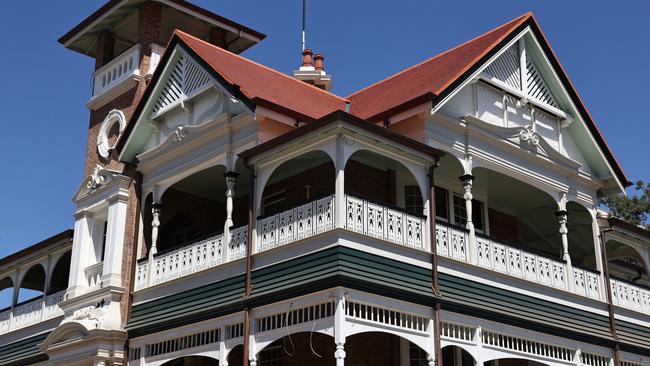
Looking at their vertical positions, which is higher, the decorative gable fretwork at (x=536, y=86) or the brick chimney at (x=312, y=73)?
the brick chimney at (x=312, y=73)

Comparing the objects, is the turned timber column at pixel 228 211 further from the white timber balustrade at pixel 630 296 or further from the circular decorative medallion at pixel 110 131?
the white timber balustrade at pixel 630 296

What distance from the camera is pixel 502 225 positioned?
2378 centimetres

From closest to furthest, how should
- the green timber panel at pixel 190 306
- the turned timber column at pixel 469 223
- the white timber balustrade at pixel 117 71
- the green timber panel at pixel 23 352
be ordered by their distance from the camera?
1. the green timber panel at pixel 190 306
2. the turned timber column at pixel 469 223
3. the white timber balustrade at pixel 117 71
4. the green timber panel at pixel 23 352

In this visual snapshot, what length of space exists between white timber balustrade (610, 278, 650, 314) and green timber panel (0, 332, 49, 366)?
1445cm

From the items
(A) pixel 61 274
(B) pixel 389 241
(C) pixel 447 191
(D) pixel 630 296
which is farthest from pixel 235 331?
(A) pixel 61 274

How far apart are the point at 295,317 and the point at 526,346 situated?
17.6 feet

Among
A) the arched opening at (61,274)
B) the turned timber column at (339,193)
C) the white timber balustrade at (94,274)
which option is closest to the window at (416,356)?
the turned timber column at (339,193)

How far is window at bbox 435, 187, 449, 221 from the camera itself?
21141 millimetres

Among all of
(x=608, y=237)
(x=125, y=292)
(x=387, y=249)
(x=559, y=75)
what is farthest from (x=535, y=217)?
(x=125, y=292)

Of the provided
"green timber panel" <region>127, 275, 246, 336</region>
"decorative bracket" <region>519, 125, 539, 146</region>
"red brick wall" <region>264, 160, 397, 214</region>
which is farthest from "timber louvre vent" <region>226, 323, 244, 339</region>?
→ "decorative bracket" <region>519, 125, 539, 146</region>

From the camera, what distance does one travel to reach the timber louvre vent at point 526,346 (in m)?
18.3

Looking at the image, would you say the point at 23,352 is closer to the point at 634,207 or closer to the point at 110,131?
the point at 110,131

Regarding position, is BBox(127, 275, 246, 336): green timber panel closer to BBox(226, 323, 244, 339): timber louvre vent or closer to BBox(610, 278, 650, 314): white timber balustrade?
BBox(226, 323, 244, 339): timber louvre vent

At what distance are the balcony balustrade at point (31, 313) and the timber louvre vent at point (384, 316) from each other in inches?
416
